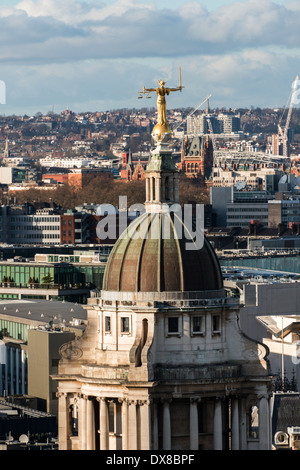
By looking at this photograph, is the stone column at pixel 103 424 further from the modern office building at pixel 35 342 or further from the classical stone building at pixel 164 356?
the modern office building at pixel 35 342

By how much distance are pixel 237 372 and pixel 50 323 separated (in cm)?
5595

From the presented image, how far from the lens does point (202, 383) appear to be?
3144 cm

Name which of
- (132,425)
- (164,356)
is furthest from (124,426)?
(164,356)

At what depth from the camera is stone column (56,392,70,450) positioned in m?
32.8

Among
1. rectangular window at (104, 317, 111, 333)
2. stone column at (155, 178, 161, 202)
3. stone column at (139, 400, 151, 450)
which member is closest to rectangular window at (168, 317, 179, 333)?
rectangular window at (104, 317, 111, 333)

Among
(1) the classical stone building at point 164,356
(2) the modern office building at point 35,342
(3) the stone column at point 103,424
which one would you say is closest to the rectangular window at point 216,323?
(1) the classical stone building at point 164,356

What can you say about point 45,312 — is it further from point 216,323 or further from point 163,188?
point 216,323

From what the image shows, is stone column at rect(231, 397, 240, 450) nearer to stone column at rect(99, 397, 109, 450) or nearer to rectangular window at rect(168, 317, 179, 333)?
rectangular window at rect(168, 317, 179, 333)

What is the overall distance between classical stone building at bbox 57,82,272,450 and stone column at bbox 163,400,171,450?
15 millimetres

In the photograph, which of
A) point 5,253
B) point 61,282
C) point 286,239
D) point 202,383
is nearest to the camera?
point 202,383

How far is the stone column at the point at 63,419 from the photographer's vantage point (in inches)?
1289

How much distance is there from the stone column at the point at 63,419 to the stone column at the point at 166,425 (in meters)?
1.91
